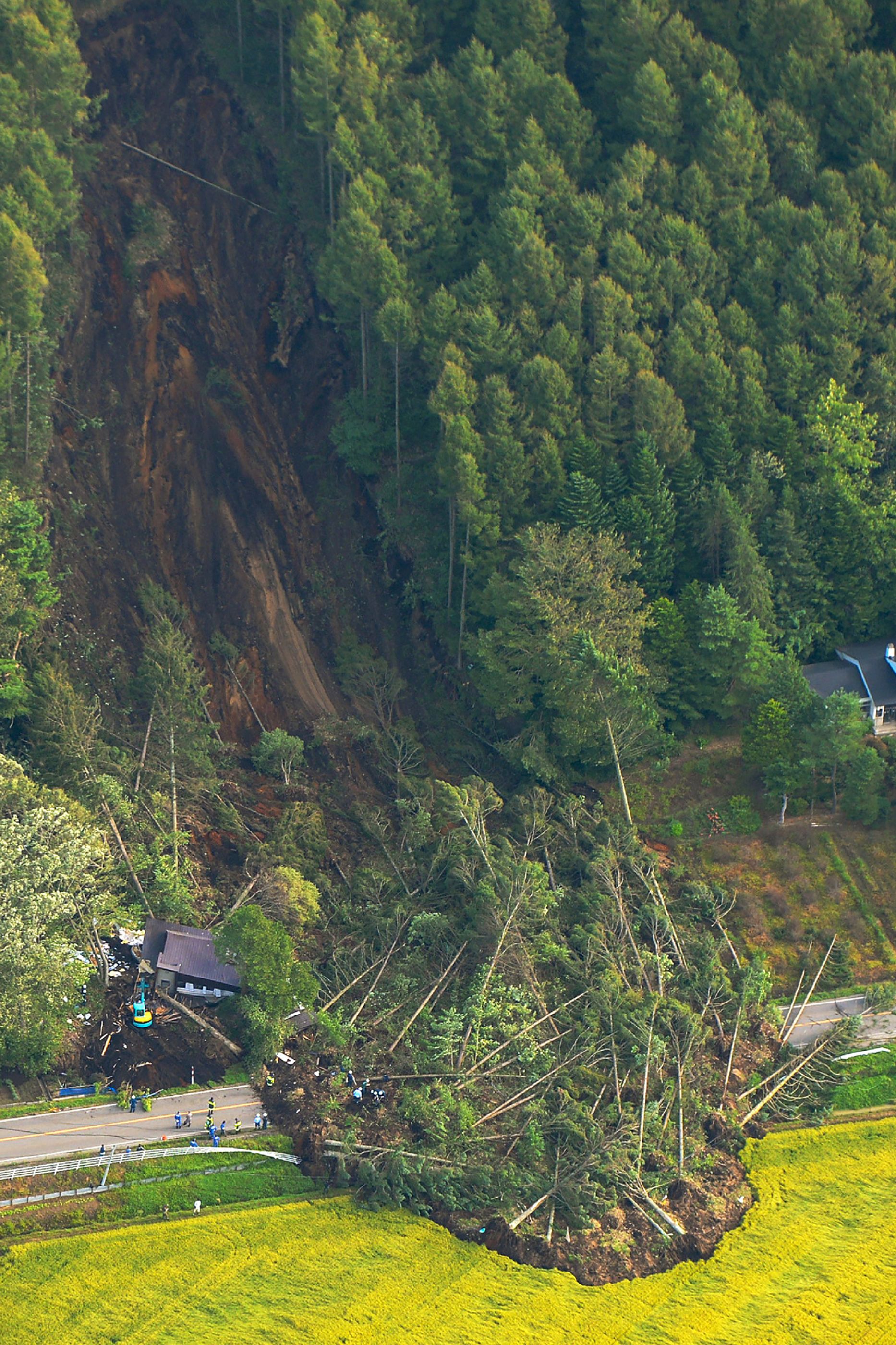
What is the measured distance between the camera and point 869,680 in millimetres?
77938

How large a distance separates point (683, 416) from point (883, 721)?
58.6 ft

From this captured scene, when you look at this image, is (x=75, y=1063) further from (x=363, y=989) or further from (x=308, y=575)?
(x=308, y=575)

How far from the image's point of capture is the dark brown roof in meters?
68.0

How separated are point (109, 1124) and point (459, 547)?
3368 centimetres

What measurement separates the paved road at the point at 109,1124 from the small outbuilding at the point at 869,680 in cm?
3272

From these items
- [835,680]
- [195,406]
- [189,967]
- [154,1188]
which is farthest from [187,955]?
[195,406]

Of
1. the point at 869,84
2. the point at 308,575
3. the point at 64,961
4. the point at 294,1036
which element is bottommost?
the point at 294,1036

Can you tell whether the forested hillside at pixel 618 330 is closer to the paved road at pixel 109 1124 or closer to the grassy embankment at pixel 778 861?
the grassy embankment at pixel 778 861

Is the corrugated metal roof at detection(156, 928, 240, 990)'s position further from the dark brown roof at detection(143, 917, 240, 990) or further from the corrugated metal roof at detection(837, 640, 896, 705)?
the corrugated metal roof at detection(837, 640, 896, 705)

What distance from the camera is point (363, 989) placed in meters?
68.8

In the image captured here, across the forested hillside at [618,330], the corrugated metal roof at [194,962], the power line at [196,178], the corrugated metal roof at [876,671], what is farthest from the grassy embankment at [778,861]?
the power line at [196,178]

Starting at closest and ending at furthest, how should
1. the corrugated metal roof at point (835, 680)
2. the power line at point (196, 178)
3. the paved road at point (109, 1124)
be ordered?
the paved road at point (109, 1124)
the corrugated metal roof at point (835, 680)
the power line at point (196, 178)

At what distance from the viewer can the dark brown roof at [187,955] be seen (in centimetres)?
6800

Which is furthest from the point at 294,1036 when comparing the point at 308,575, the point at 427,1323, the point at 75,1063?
the point at 308,575
